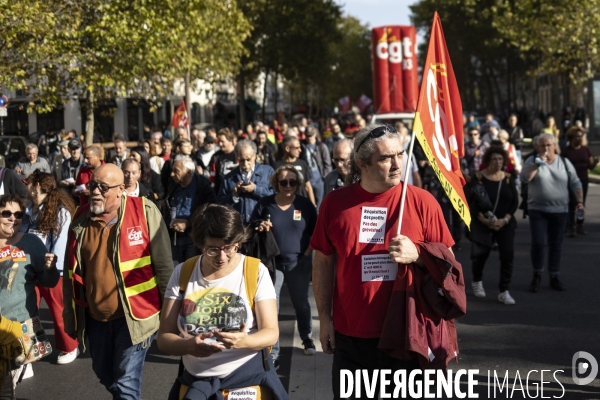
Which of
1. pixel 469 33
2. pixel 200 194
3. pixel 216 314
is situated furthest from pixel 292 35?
pixel 216 314

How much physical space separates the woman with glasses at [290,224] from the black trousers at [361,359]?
2.72 metres

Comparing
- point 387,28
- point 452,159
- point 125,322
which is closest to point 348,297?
point 452,159

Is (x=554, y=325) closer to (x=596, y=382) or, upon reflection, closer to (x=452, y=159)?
(x=596, y=382)

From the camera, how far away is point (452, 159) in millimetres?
4848

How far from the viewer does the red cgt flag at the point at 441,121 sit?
15.1 ft

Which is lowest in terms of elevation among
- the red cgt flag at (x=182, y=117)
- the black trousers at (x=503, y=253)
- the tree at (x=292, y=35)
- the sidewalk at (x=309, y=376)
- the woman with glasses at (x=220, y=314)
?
the sidewalk at (x=309, y=376)

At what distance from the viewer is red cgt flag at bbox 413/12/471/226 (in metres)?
4.59

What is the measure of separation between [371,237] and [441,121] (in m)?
0.93

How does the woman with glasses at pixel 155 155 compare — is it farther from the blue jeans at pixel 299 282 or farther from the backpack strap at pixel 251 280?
the backpack strap at pixel 251 280

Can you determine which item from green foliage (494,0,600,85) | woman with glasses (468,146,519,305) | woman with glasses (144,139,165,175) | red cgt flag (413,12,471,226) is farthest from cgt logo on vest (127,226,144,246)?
green foliage (494,0,600,85)

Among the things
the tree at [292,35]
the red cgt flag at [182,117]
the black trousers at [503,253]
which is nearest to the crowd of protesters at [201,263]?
the black trousers at [503,253]

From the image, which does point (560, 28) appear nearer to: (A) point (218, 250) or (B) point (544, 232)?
(B) point (544, 232)

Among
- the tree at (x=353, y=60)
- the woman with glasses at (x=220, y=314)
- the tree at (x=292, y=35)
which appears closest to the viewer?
the woman with glasses at (x=220, y=314)

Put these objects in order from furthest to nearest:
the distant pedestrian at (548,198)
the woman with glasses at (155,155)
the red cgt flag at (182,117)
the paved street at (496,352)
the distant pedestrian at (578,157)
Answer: the red cgt flag at (182,117), the distant pedestrian at (578,157), the woman with glasses at (155,155), the distant pedestrian at (548,198), the paved street at (496,352)
